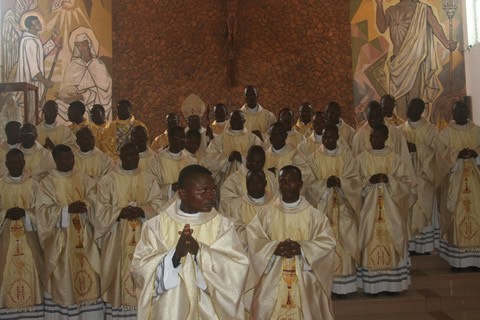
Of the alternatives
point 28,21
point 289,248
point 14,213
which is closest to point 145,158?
point 14,213

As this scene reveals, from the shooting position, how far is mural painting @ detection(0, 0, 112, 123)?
516 inches

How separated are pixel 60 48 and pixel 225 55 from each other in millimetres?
3592

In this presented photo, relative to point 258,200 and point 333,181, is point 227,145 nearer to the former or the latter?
point 333,181

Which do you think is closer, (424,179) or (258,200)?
(258,200)

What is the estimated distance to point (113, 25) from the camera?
45.3 feet

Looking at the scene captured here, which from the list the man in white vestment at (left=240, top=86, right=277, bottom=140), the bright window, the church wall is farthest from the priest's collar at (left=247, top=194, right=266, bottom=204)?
the bright window

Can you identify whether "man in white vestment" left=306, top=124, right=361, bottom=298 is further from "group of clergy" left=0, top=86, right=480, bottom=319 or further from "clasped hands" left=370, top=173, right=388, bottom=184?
"clasped hands" left=370, top=173, right=388, bottom=184

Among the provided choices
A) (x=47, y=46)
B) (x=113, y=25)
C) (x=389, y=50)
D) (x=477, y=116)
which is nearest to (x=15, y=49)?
(x=47, y=46)

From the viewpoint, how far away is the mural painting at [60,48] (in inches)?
516

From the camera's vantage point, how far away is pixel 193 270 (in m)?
4.41

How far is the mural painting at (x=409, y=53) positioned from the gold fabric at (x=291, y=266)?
839 cm

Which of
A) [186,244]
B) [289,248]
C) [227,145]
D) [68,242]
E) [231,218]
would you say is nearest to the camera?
[186,244]

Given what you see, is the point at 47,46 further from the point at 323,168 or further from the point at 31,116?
the point at 323,168

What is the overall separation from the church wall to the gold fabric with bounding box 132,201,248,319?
9.34m
